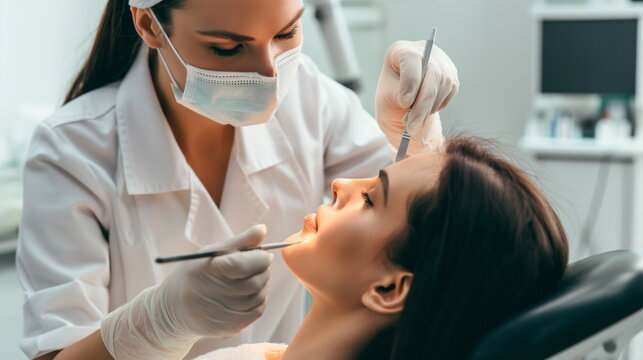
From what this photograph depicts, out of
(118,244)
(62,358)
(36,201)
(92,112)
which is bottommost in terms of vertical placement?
(62,358)

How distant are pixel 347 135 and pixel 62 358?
2.55 feet

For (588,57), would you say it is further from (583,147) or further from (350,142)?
(350,142)

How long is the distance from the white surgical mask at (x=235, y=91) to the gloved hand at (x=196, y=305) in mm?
373

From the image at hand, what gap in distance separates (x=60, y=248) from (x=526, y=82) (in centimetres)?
304

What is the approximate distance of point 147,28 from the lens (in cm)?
142

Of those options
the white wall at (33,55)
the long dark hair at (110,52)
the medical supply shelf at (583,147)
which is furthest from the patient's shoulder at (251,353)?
the medical supply shelf at (583,147)

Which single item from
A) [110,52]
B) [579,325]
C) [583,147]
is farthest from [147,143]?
[583,147]

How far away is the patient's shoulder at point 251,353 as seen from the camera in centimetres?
138

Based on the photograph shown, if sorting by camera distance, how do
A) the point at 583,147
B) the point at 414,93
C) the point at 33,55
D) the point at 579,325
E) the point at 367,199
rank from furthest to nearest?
the point at 583,147 → the point at 33,55 → the point at 414,93 → the point at 367,199 → the point at 579,325

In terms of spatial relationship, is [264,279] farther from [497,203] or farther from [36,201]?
[36,201]

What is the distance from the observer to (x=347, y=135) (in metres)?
1.71

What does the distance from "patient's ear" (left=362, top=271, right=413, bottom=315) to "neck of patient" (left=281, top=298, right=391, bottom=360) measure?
30mm

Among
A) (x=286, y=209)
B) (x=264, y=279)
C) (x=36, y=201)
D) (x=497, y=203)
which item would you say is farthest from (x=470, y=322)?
(x=36, y=201)

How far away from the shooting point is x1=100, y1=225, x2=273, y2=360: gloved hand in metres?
1.07
